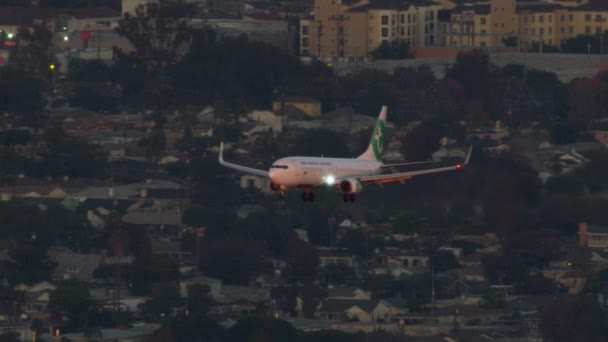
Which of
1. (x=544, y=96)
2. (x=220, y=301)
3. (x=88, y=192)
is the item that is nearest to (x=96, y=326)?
(x=220, y=301)

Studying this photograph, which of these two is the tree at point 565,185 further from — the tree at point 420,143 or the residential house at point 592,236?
the tree at point 420,143

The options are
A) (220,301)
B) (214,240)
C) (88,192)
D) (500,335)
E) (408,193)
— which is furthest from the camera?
(88,192)

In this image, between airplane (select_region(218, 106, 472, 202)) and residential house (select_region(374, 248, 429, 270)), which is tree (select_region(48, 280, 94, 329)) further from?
airplane (select_region(218, 106, 472, 202))

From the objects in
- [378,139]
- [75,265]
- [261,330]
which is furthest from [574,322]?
[378,139]

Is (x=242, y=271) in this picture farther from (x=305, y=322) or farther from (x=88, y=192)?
(x=88, y=192)

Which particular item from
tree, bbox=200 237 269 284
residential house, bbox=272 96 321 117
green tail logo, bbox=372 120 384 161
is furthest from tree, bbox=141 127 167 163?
green tail logo, bbox=372 120 384 161

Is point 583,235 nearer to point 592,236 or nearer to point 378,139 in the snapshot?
point 592,236
